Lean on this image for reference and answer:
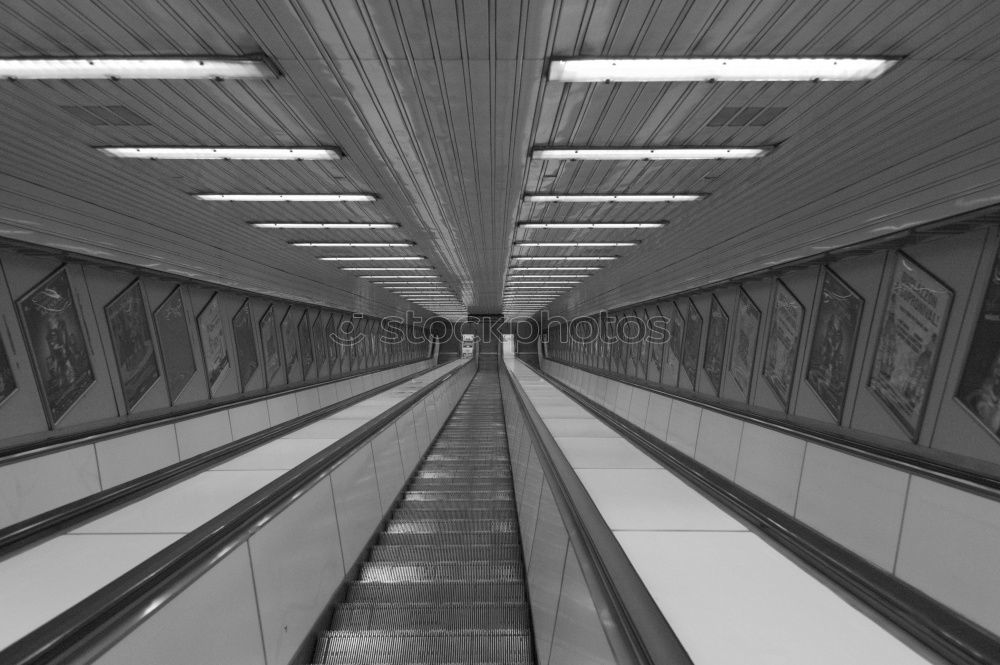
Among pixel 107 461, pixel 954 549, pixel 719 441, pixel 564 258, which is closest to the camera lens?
pixel 954 549

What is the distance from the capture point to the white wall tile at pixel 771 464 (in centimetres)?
517

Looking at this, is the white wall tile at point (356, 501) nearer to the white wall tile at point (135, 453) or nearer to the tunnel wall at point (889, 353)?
the white wall tile at point (135, 453)

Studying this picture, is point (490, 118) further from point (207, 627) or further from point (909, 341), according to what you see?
point (909, 341)

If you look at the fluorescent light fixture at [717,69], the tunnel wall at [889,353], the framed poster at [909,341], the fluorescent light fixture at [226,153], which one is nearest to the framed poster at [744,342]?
the tunnel wall at [889,353]

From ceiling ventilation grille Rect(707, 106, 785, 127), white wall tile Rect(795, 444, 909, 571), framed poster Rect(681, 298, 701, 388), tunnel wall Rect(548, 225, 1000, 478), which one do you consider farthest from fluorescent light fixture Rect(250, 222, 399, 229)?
framed poster Rect(681, 298, 701, 388)

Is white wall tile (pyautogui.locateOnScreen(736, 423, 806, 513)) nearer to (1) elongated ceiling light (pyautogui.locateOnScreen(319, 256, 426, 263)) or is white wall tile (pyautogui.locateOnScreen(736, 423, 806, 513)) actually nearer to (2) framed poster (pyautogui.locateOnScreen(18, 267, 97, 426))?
(1) elongated ceiling light (pyautogui.locateOnScreen(319, 256, 426, 263))

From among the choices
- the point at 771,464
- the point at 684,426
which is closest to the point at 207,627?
the point at 771,464

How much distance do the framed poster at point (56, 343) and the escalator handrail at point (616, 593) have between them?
260 inches

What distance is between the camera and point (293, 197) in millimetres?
6062

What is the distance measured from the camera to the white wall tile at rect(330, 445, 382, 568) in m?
3.48

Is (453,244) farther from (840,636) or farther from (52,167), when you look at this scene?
(840,636)

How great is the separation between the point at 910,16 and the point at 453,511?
483 cm

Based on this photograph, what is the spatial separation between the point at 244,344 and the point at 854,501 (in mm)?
10974

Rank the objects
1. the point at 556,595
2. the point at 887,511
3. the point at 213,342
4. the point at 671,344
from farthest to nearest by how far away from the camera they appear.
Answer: the point at 671,344, the point at 213,342, the point at 887,511, the point at 556,595
